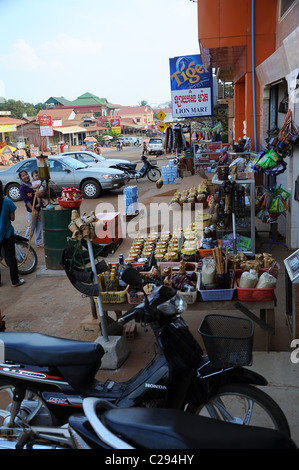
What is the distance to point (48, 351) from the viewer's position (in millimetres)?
2797

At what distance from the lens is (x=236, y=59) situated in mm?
12383

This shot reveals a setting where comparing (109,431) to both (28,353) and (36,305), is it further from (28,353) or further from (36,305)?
(36,305)

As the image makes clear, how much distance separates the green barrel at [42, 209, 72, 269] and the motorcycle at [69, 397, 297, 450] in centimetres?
550

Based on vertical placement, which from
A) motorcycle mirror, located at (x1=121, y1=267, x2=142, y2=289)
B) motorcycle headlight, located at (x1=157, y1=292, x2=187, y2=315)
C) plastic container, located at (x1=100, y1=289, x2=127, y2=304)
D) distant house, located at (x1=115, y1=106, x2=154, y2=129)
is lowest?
plastic container, located at (x1=100, y1=289, x2=127, y2=304)

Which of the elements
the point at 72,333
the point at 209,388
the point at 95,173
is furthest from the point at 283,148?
the point at 95,173

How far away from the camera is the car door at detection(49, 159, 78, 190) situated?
1488 cm

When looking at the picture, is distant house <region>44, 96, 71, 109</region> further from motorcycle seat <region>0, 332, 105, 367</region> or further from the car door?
motorcycle seat <region>0, 332, 105, 367</region>

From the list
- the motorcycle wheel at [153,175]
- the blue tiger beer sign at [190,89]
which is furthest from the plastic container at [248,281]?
the motorcycle wheel at [153,175]

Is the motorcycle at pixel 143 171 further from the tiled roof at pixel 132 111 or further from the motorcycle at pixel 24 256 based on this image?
the tiled roof at pixel 132 111

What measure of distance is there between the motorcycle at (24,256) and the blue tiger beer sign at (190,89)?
1068 cm

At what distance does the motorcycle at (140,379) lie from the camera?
260cm

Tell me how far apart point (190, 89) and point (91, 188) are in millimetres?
5894

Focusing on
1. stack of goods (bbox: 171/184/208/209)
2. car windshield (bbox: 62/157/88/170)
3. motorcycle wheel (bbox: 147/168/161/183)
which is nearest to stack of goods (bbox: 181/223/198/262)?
stack of goods (bbox: 171/184/208/209)
